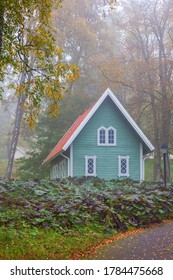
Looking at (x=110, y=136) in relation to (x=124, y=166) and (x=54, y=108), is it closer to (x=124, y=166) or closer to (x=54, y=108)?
(x=124, y=166)

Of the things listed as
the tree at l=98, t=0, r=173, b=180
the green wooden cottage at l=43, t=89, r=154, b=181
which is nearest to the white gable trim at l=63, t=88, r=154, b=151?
the green wooden cottage at l=43, t=89, r=154, b=181

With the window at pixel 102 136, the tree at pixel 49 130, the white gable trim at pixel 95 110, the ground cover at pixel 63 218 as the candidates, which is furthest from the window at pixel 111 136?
the ground cover at pixel 63 218

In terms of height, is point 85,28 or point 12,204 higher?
point 85,28

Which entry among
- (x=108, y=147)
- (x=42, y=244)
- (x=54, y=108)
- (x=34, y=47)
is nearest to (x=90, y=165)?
(x=108, y=147)

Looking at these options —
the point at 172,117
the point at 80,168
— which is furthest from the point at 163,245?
the point at 172,117

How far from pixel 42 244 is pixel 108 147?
1713 centimetres

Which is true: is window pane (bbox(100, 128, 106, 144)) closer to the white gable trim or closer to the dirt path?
the white gable trim

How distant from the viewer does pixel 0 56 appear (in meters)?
10.5

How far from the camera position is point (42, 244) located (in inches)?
321

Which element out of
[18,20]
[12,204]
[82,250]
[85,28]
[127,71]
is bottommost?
[82,250]

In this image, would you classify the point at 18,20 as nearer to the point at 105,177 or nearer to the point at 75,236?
the point at 75,236

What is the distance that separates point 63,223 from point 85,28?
90.4 feet

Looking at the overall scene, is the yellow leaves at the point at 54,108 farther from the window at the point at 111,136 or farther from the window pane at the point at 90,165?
the window at the point at 111,136

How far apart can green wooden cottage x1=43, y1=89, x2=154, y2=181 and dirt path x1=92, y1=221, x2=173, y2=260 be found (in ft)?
46.2
